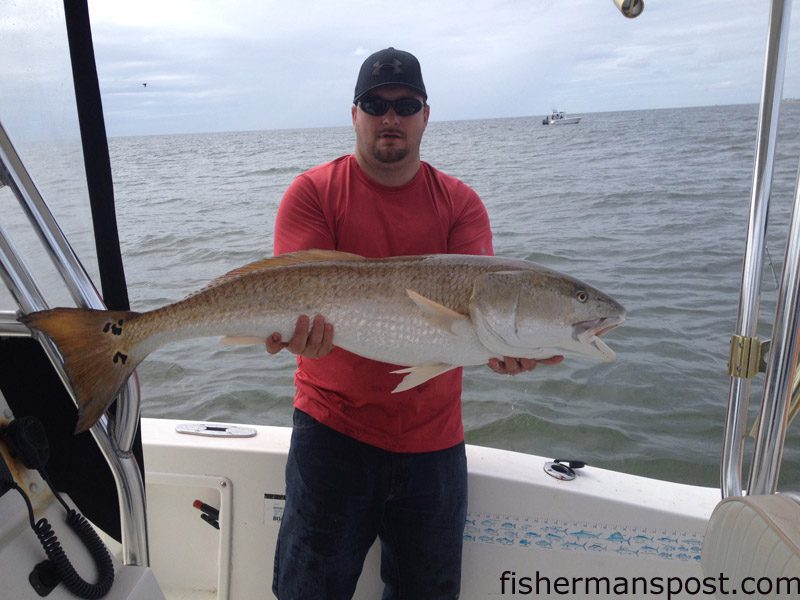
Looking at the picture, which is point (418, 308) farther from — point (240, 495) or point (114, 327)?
point (240, 495)

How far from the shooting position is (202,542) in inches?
133

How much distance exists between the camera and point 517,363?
2430mm

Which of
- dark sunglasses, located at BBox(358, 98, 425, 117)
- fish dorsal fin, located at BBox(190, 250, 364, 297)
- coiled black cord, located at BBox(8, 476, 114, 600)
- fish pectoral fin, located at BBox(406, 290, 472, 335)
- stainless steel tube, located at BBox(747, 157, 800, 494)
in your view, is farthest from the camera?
dark sunglasses, located at BBox(358, 98, 425, 117)

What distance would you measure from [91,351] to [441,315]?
3.70ft

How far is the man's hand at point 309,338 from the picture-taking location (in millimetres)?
2277

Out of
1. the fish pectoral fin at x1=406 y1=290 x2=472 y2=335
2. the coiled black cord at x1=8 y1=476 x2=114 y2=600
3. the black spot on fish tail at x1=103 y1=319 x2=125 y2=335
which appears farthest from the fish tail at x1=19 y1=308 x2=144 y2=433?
the fish pectoral fin at x1=406 y1=290 x2=472 y2=335

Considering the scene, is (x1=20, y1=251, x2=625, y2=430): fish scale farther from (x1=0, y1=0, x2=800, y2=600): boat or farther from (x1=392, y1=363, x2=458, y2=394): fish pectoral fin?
(x1=0, y1=0, x2=800, y2=600): boat

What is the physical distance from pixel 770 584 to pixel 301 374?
75.0 inches

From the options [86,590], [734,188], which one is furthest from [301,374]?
[734,188]

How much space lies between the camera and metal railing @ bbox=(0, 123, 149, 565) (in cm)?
175

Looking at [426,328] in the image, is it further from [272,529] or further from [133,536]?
[272,529]

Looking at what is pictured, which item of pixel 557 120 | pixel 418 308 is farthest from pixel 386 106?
pixel 557 120

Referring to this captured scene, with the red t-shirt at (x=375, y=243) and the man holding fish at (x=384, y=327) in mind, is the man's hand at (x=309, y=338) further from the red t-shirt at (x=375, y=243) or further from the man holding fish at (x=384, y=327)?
the red t-shirt at (x=375, y=243)

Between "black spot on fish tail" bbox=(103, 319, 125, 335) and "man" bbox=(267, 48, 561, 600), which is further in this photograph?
"man" bbox=(267, 48, 561, 600)
